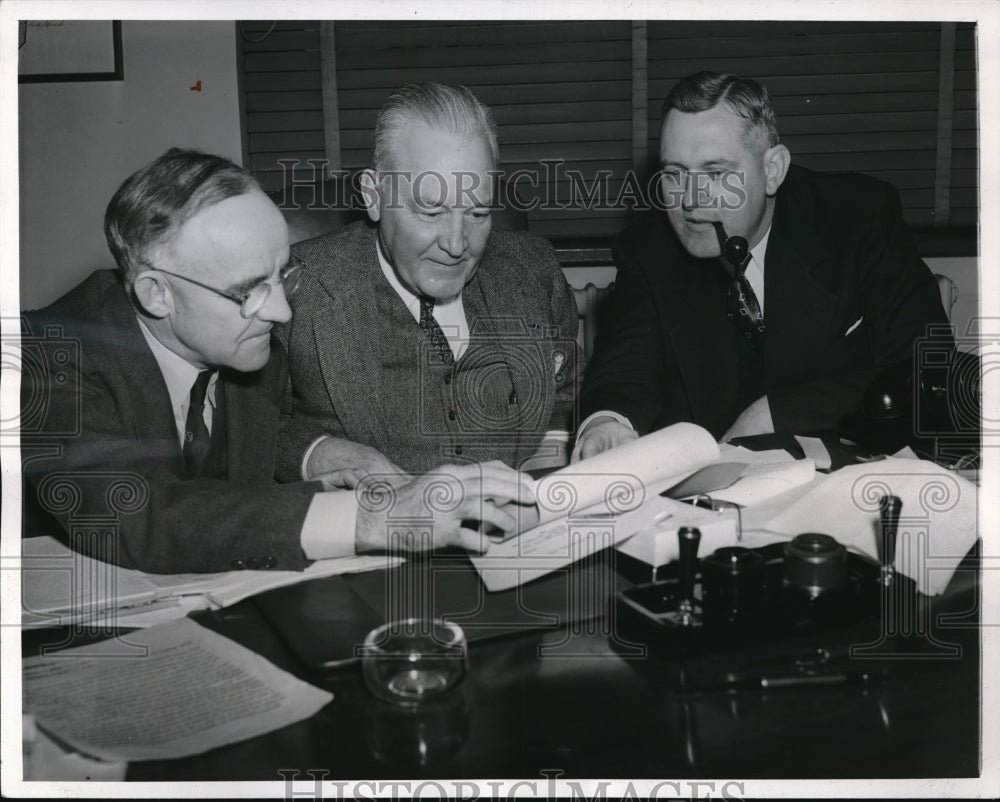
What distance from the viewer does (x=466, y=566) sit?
113 cm

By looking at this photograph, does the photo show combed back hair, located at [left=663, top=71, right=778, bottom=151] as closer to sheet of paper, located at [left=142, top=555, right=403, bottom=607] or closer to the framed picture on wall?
sheet of paper, located at [left=142, top=555, right=403, bottom=607]

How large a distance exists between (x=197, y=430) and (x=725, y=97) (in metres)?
1.36

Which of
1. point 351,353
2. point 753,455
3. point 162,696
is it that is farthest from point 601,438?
point 162,696

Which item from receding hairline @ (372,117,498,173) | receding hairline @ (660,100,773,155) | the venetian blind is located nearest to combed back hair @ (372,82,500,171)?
receding hairline @ (372,117,498,173)

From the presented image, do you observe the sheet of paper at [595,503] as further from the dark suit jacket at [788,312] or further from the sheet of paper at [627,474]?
the dark suit jacket at [788,312]

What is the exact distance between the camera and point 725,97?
6.39ft

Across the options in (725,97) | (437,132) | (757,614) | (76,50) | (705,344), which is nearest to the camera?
(757,614)

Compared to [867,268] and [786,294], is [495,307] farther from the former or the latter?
[867,268]

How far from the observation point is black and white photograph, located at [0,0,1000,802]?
804 millimetres

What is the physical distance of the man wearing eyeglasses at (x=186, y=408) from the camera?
3.80 ft

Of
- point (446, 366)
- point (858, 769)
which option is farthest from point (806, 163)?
point (858, 769)

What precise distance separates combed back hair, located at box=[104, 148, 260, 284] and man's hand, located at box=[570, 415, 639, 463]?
77 cm

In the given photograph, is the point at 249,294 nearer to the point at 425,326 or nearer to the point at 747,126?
the point at 425,326

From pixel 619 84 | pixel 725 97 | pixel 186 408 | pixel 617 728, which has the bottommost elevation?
pixel 617 728
